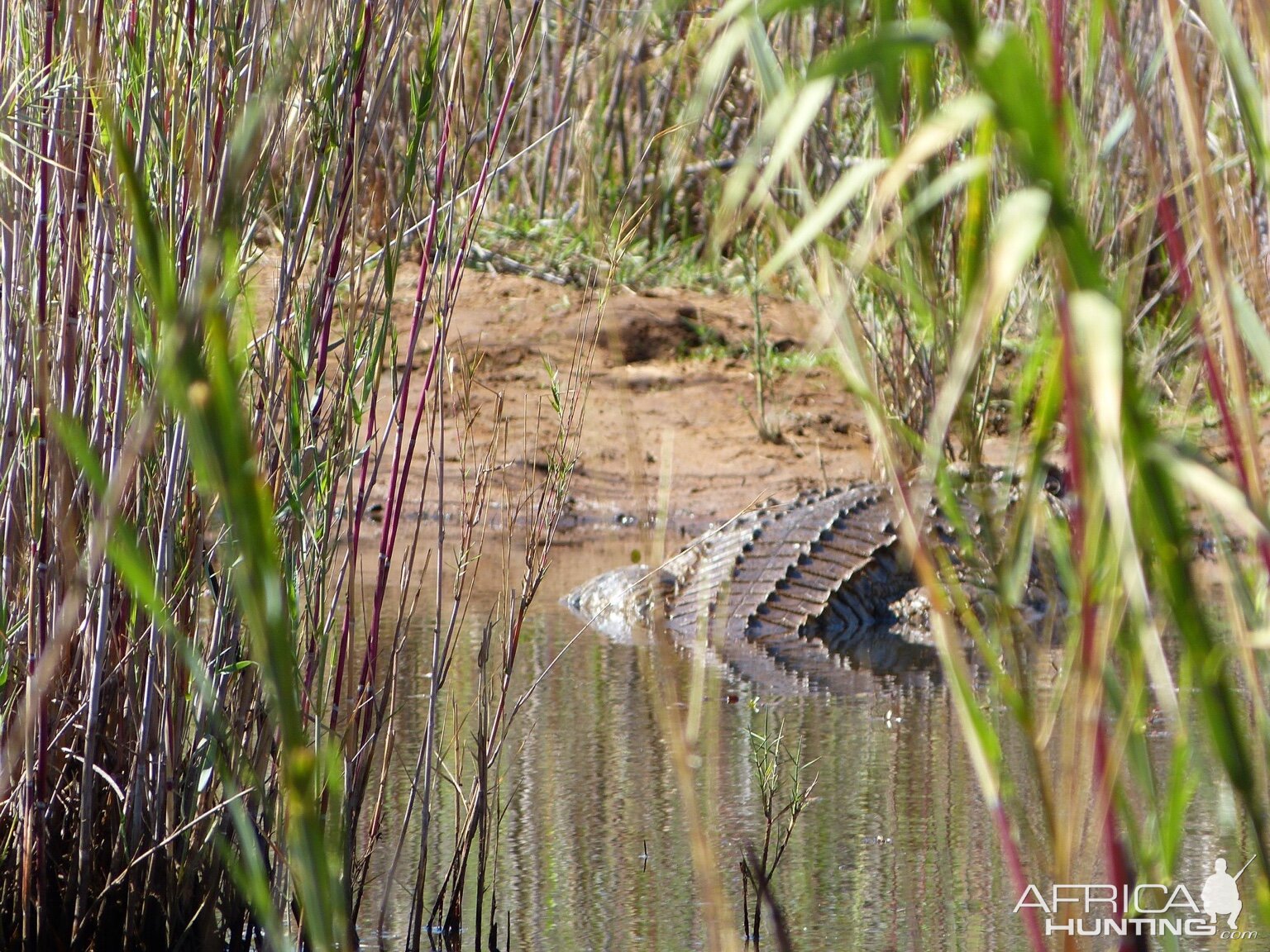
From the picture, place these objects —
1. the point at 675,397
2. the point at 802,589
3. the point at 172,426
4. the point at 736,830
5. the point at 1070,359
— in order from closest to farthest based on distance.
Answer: the point at 1070,359, the point at 172,426, the point at 736,830, the point at 802,589, the point at 675,397

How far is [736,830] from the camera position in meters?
3.06

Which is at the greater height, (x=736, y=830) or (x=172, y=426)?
(x=172, y=426)

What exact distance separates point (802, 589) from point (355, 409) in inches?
148

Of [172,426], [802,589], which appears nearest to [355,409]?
[172,426]

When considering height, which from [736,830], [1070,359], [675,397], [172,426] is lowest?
[736,830]

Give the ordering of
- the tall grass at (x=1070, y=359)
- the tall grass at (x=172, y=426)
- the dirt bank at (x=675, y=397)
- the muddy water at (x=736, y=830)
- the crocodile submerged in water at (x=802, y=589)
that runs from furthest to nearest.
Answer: the dirt bank at (x=675, y=397) < the crocodile submerged in water at (x=802, y=589) < the muddy water at (x=736, y=830) < the tall grass at (x=172, y=426) < the tall grass at (x=1070, y=359)

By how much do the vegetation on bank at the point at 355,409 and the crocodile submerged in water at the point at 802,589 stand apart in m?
2.34

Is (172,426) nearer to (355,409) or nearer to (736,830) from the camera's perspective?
(355,409)

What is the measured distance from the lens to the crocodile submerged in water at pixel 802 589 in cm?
545

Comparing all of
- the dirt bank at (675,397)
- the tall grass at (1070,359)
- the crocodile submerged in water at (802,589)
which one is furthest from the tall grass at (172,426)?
the dirt bank at (675,397)

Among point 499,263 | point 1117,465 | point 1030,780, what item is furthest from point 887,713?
point 499,263

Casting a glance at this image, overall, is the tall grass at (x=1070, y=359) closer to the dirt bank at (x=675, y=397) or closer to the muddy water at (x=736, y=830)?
the muddy water at (x=736, y=830)

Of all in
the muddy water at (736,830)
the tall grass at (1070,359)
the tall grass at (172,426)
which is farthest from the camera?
the muddy water at (736,830)

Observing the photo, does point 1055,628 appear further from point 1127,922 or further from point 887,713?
point 1127,922
